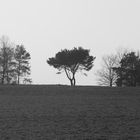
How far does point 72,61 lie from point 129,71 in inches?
489

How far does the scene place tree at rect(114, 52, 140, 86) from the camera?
7109cm

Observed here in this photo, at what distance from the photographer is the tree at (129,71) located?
7109 cm

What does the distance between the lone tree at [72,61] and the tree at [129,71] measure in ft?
22.6

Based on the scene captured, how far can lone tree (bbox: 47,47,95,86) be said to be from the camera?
73000 mm

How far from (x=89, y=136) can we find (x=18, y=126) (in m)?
3.96

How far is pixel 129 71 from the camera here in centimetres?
7162

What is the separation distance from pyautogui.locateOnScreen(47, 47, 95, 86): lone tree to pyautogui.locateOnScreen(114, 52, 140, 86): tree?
22.6 feet

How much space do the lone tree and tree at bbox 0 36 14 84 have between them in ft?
31.7

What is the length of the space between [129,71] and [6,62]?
27414mm

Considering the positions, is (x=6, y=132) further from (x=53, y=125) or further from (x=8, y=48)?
(x=8, y=48)

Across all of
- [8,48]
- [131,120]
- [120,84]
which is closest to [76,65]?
[120,84]

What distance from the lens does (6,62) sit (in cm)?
7588

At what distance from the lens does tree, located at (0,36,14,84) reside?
75.5m

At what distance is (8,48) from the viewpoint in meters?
78.1
